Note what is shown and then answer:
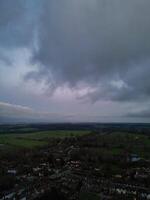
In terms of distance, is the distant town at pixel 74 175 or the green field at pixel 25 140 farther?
the green field at pixel 25 140

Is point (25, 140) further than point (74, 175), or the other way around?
point (25, 140)

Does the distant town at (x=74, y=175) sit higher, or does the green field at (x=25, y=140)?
the green field at (x=25, y=140)

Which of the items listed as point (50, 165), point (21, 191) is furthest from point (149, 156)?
point (21, 191)

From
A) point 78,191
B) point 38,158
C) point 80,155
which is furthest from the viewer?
point 80,155

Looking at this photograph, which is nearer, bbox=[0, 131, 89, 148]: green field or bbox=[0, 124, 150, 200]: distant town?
bbox=[0, 124, 150, 200]: distant town

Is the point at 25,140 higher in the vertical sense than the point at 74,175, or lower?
higher

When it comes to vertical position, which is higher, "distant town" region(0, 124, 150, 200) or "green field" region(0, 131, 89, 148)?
"green field" region(0, 131, 89, 148)

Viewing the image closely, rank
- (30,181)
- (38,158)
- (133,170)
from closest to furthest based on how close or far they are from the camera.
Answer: (30,181), (133,170), (38,158)

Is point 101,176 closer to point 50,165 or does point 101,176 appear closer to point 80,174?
point 80,174

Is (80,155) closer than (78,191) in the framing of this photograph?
No

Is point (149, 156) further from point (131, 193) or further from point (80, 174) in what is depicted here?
point (131, 193)
